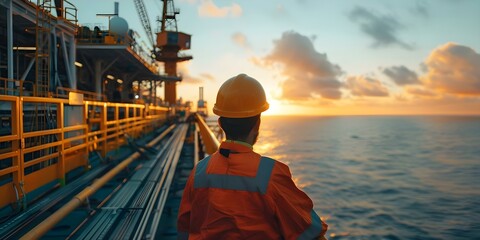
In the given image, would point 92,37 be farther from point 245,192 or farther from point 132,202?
point 245,192

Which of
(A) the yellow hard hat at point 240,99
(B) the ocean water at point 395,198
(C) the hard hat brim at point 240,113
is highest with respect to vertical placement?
(A) the yellow hard hat at point 240,99

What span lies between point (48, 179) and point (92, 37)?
2276 cm

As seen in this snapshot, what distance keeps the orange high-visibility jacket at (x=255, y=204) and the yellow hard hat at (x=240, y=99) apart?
0.30 meters

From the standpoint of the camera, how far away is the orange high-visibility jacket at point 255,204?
1.75 metres

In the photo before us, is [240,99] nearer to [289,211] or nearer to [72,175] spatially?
[289,211]

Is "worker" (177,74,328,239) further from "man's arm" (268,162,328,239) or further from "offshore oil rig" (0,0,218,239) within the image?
"offshore oil rig" (0,0,218,239)

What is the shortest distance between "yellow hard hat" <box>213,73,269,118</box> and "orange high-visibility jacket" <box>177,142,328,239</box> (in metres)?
0.30

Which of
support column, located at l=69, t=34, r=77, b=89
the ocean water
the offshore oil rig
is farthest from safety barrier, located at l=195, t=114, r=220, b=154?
support column, located at l=69, t=34, r=77, b=89

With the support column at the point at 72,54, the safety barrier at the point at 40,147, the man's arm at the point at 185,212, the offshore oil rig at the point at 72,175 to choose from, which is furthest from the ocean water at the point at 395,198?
the support column at the point at 72,54

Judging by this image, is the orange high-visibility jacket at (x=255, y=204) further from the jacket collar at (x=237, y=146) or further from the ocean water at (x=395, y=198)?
the ocean water at (x=395, y=198)

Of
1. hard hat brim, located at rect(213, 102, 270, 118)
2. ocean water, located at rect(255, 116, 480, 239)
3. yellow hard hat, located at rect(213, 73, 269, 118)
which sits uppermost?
yellow hard hat, located at rect(213, 73, 269, 118)

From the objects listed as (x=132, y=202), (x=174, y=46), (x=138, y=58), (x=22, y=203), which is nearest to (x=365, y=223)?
(x=132, y=202)

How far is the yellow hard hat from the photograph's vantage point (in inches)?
78.8

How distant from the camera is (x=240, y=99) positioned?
78.8 inches
